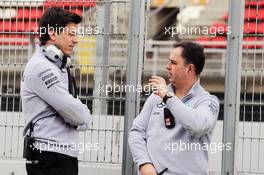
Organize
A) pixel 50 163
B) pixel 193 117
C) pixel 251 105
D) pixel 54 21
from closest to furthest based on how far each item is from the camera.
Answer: pixel 193 117 < pixel 50 163 < pixel 54 21 < pixel 251 105

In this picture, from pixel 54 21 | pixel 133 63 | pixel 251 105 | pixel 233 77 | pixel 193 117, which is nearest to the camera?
pixel 193 117

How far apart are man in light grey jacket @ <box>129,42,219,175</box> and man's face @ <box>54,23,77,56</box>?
53cm

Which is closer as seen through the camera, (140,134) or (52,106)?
(52,106)

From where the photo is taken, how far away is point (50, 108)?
3.72 m

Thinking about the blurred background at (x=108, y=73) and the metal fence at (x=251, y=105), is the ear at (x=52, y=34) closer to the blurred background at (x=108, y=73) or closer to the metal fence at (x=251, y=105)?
the blurred background at (x=108, y=73)

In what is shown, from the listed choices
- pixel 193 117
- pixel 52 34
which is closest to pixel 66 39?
pixel 52 34

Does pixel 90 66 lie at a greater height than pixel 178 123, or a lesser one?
greater

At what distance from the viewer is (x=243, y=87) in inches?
183

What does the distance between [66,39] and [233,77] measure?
1080 mm

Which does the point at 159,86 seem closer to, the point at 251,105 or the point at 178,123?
the point at 178,123

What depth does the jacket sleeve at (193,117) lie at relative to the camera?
3551mm

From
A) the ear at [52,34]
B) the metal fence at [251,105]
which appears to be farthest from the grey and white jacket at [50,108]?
the metal fence at [251,105]

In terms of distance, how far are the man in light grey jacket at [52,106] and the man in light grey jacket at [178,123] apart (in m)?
0.38

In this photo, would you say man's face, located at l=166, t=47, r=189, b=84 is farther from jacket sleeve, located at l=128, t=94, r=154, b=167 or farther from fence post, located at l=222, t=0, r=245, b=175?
fence post, located at l=222, t=0, r=245, b=175
